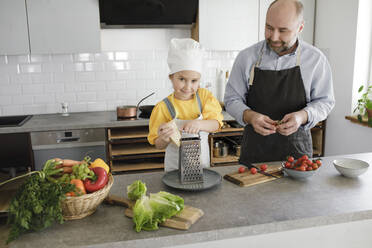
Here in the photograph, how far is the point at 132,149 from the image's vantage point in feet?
11.9

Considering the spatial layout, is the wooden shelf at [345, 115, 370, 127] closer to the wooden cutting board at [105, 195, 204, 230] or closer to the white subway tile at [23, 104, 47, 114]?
the wooden cutting board at [105, 195, 204, 230]

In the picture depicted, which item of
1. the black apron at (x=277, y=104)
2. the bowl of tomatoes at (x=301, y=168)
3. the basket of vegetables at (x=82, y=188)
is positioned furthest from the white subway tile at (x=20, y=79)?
the bowl of tomatoes at (x=301, y=168)

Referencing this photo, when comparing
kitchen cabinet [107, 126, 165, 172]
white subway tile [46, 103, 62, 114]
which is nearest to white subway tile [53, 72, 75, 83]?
white subway tile [46, 103, 62, 114]

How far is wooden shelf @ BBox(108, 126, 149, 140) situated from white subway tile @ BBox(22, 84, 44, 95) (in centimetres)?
114

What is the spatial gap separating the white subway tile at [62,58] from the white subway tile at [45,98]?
418mm

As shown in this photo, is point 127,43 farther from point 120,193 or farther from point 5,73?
point 120,193

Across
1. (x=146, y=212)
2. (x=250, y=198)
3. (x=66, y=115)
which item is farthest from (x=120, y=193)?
(x=66, y=115)

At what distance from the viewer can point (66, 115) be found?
394 cm

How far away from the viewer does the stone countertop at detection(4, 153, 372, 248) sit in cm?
127

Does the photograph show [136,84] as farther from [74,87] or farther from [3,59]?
[3,59]

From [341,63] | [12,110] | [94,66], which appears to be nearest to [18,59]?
[12,110]

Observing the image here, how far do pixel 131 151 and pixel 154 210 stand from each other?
7.43ft

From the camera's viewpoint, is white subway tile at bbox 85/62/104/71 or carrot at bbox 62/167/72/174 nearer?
carrot at bbox 62/167/72/174

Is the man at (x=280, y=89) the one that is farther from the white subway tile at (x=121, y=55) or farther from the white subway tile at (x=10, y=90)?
the white subway tile at (x=10, y=90)
